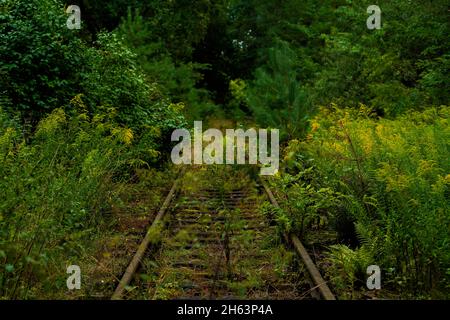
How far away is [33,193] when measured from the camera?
5.73 metres

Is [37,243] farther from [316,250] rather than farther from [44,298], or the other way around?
[316,250]

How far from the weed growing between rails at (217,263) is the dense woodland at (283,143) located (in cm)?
50

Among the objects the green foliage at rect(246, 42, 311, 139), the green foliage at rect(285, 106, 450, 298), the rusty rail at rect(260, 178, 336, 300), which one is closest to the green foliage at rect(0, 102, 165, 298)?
the rusty rail at rect(260, 178, 336, 300)

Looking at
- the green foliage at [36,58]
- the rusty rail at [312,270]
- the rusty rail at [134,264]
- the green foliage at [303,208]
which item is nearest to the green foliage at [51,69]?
the green foliage at [36,58]

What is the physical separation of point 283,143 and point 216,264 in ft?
29.4

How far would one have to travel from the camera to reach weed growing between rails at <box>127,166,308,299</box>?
218 inches

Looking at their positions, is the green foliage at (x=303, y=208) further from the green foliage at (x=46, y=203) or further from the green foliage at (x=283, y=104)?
the green foliage at (x=283, y=104)

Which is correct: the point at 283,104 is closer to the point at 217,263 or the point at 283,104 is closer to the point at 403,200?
the point at 403,200
